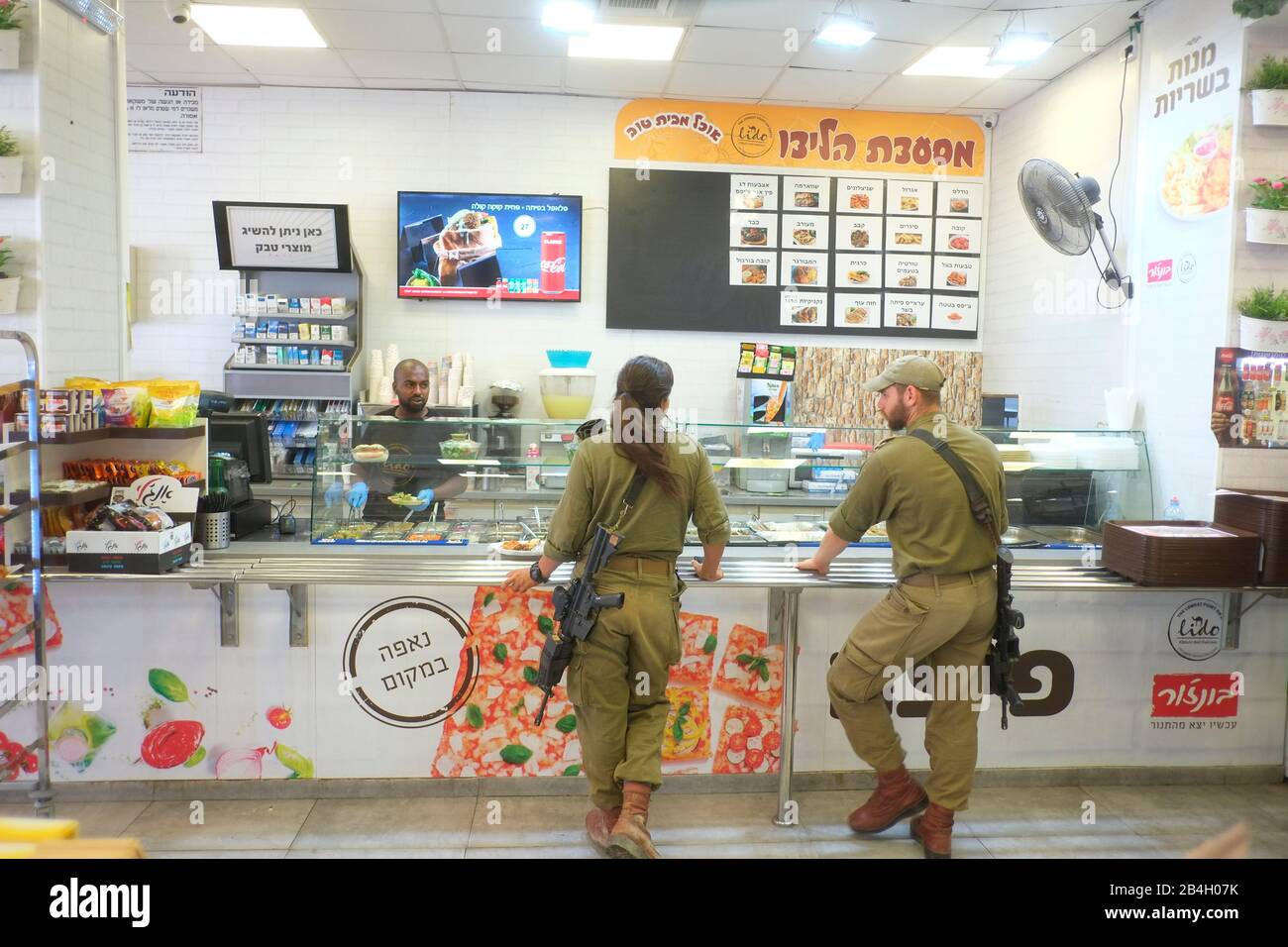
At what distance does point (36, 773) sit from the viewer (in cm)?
356

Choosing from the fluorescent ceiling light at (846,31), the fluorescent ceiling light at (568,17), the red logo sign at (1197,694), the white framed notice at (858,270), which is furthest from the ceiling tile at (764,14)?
the red logo sign at (1197,694)

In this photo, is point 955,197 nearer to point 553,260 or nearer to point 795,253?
point 795,253

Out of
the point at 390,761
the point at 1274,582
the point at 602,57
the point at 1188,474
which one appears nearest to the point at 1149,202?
the point at 1188,474

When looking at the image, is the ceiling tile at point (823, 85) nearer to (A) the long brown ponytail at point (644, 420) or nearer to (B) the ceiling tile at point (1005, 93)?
(B) the ceiling tile at point (1005, 93)

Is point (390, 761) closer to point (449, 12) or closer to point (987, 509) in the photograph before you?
point (987, 509)

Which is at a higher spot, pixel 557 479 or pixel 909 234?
pixel 909 234

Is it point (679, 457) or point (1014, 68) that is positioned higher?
point (1014, 68)

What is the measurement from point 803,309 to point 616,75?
7.09ft

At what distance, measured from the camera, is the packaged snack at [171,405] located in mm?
3691

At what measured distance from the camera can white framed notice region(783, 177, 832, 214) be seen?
717cm

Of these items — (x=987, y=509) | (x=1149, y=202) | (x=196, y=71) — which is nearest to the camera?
(x=987, y=509)

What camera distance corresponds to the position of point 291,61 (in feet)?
20.7

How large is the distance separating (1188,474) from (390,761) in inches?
150
